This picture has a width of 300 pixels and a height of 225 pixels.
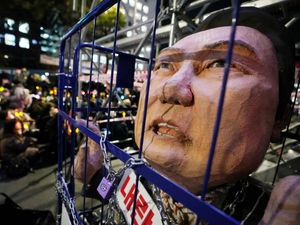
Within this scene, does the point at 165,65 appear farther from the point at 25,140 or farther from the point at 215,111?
the point at 25,140

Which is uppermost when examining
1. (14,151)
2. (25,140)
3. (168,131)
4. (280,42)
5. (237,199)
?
(280,42)

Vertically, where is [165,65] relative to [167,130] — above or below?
above

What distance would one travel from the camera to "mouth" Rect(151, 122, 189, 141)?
30.6 inches

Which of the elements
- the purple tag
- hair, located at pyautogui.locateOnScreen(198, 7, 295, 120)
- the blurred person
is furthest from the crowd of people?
hair, located at pyautogui.locateOnScreen(198, 7, 295, 120)

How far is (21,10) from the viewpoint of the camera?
7996mm

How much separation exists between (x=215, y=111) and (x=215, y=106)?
1cm

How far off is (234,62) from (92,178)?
3.50ft

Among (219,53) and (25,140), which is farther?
(25,140)

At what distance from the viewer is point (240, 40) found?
79 centimetres

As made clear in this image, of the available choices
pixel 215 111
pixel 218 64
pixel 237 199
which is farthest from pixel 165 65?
pixel 237 199

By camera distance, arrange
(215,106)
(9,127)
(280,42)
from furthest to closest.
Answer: (9,127) → (280,42) → (215,106)

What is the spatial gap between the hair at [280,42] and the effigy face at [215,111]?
0.06 meters

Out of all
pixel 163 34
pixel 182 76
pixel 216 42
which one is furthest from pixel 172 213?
pixel 163 34

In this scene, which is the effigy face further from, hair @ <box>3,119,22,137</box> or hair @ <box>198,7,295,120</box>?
hair @ <box>3,119,22,137</box>
